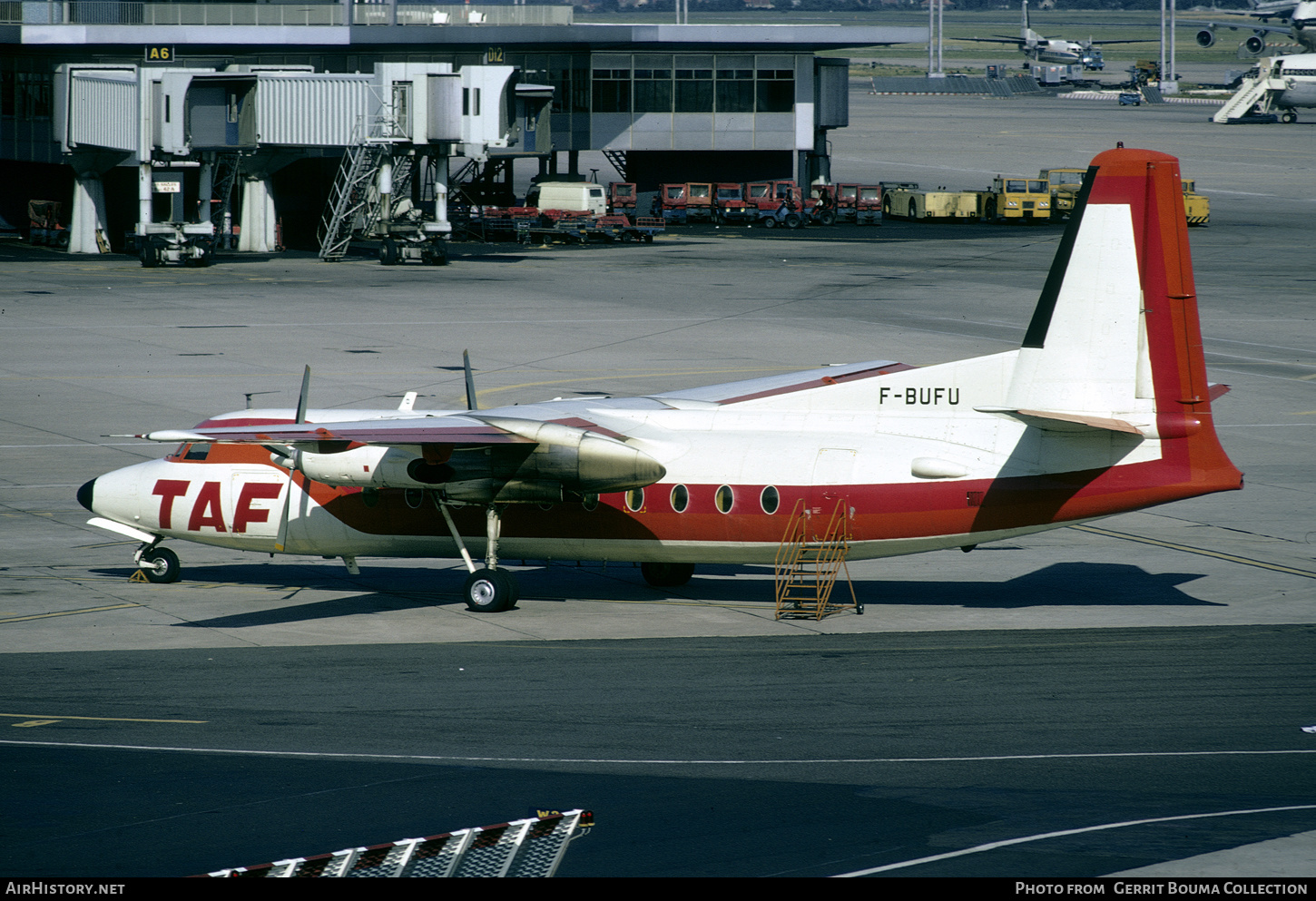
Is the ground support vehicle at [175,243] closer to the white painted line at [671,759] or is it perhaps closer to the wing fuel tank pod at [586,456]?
the wing fuel tank pod at [586,456]

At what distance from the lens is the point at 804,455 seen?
26.6 meters

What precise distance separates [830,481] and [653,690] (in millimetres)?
5786

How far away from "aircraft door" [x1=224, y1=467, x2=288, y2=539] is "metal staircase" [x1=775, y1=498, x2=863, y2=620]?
31.1 ft

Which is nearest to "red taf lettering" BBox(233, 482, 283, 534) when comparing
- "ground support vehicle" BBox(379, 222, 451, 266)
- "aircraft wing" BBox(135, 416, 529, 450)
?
"aircraft wing" BBox(135, 416, 529, 450)

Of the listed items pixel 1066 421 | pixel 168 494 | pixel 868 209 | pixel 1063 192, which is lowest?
pixel 168 494

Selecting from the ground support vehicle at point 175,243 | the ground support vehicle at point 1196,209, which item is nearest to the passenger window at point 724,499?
the ground support vehicle at point 175,243

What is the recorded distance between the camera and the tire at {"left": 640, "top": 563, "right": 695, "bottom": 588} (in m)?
29.7

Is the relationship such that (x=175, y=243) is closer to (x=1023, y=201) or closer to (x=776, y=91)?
(x=776, y=91)

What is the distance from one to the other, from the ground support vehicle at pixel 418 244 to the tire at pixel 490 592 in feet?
190

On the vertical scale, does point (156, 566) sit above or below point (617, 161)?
below

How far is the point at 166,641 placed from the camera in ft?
82.8

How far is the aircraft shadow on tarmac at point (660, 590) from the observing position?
28.1 metres

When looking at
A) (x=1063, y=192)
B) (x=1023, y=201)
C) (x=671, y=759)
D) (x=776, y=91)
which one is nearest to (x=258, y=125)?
(x=776, y=91)
